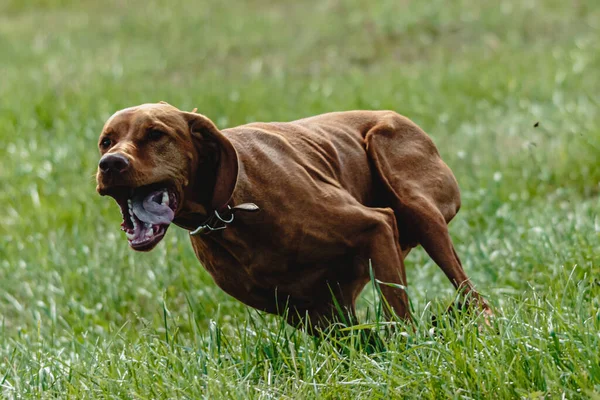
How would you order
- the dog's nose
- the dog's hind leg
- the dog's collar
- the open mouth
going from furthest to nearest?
the dog's hind leg → the dog's collar → the open mouth → the dog's nose

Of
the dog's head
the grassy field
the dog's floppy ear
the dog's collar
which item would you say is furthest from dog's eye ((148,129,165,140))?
the grassy field

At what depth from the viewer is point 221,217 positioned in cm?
364

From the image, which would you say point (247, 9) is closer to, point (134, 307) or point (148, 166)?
point (134, 307)

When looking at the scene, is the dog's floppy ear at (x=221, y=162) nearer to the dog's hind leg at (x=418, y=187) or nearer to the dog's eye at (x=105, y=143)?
the dog's eye at (x=105, y=143)

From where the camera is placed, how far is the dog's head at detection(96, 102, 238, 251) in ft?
11.1

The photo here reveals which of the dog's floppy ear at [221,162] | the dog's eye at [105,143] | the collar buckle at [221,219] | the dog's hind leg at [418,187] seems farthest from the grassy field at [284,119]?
the dog's eye at [105,143]

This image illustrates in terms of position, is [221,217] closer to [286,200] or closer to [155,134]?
[286,200]

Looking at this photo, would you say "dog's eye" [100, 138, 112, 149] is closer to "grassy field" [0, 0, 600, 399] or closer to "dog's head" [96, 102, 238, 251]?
"dog's head" [96, 102, 238, 251]

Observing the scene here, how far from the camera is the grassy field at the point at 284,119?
3.46 m

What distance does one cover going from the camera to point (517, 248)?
18.4 feet

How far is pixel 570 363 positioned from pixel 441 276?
2.79 metres

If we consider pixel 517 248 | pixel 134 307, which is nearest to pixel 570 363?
pixel 517 248

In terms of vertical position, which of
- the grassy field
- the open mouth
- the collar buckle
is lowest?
the grassy field

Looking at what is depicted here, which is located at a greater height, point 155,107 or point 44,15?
point 155,107
